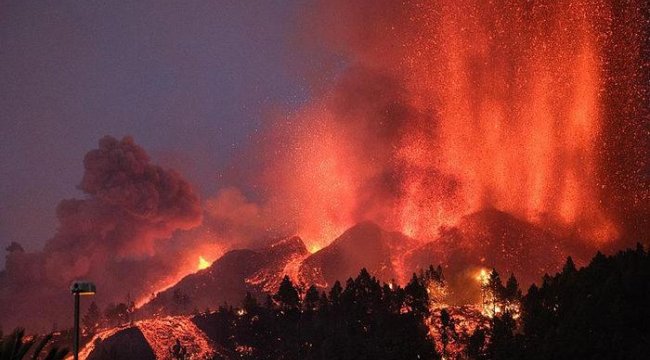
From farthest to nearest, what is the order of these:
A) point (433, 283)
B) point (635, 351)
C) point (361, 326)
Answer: point (433, 283), point (361, 326), point (635, 351)

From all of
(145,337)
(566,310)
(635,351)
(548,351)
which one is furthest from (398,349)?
(145,337)

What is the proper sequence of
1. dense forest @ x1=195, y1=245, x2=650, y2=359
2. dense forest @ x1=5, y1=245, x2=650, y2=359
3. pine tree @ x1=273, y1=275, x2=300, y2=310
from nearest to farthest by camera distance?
dense forest @ x1=5, y1=245, x2=650, y2=359, dense forest @ x1=195, y1=245, x2=650, y2=359, pine tree @ x1=273, y1=275, x2=300, y2=310

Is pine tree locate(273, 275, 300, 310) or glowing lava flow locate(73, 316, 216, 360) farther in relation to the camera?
glowing lava flow locate(73, 316, 216, 360)

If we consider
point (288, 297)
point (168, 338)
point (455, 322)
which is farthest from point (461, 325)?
point (168, 338)

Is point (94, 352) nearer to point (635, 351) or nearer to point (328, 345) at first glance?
point (328, 345)

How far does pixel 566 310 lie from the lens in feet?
262

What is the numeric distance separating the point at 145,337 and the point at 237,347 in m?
22.9

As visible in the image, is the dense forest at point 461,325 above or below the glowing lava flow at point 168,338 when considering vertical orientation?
below

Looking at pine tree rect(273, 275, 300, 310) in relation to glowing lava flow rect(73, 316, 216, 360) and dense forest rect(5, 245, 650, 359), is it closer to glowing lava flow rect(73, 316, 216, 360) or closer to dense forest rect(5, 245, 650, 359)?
dense forest rect(5, 245, 650, 359)

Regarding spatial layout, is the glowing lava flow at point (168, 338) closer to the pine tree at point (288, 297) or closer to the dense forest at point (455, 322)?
the dense forest at point (455, 322)

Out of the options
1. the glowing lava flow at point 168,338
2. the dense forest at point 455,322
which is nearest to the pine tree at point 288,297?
the dense forest at point 455,322

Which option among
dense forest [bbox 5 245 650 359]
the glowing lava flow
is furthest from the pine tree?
the glowing lava flow

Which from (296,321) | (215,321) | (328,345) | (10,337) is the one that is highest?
(215,321)

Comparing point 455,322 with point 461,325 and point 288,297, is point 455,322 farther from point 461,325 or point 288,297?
point 288,297
